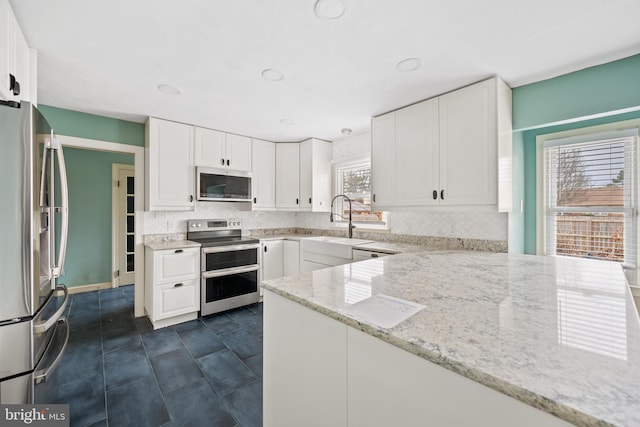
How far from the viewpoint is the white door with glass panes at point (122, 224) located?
14.6ft

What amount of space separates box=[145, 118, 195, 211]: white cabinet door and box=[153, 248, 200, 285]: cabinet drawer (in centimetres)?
56

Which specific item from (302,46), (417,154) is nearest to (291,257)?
(417,154)

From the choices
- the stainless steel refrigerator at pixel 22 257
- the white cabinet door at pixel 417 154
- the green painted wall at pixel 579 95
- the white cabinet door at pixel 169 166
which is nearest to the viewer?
the stainless steel refrigerator at pixel 22 257

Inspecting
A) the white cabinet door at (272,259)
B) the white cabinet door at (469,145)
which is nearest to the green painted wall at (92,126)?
the white cabinet door at (272,259)

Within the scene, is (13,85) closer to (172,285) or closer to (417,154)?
(172,285)

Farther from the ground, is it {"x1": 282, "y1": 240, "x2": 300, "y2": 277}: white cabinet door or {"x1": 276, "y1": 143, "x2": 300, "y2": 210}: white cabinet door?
{"x1": 276, "y1": 143, "x2": 300, "y2": 210}: white cabinet door

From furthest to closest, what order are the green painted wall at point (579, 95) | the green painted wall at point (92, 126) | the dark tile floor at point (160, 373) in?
the green painted wall at point (92, 126), the green painted wall at point (579, 95), the dark tile floor at point (160, 373)

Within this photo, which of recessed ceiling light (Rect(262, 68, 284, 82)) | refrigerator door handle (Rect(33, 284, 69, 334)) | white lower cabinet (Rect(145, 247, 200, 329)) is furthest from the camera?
white lower cabinet (Rect(145, 247, 200, 329))

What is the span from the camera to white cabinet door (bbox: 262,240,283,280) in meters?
3.83

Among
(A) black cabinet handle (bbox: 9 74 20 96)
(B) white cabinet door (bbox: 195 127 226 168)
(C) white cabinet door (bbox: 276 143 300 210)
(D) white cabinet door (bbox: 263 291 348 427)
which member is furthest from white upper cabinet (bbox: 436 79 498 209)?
(A) black cabinet handle (bbox: 9 74 20 96)

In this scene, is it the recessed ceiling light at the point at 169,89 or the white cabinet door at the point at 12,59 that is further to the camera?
the recessed ceiling light at the point at 169,89

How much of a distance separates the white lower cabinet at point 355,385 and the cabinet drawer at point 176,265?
2.22 m

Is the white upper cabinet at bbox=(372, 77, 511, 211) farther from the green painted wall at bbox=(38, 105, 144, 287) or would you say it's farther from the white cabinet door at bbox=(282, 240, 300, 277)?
the green painted wall at bbox=(38, 105, 144, 287)

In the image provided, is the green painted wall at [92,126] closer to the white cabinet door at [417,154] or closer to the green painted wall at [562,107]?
the white cabinet door at [417,154]
